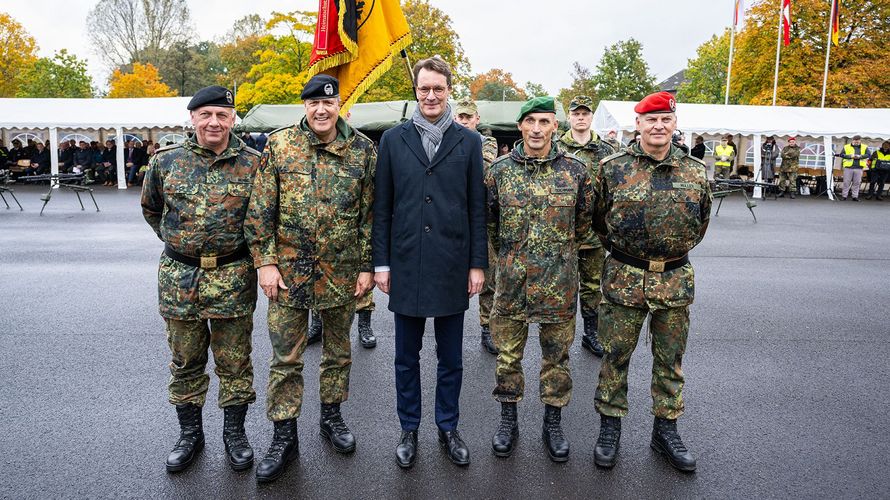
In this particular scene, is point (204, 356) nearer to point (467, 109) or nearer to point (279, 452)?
point (279, 452)

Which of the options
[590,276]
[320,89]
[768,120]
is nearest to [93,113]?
[590,276]

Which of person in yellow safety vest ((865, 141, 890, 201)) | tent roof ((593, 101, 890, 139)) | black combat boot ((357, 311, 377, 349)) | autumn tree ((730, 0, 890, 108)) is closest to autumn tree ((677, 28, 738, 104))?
autumn tree ((730, 0, 890, 108))

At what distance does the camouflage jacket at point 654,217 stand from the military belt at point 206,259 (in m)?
2.13

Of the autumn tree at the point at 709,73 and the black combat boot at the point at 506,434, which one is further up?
the autumn tree at the point at 709,73

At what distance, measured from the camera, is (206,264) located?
11.1ft

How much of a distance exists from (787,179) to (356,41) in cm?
2216

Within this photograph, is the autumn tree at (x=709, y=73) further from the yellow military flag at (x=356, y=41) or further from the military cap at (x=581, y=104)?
the yellow military flag at (x=356, y=41)

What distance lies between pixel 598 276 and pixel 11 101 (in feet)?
91.2

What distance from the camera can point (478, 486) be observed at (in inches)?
129

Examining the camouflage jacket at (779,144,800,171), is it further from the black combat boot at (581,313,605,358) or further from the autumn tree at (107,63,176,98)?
the autumn tree at (107,63,176,98)

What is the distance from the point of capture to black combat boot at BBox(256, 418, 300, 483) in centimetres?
327

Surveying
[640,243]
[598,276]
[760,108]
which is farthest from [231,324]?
[760,108]

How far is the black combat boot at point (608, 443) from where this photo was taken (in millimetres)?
3477

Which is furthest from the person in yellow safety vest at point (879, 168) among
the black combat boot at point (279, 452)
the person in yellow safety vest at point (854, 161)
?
the black combat boot at point (279, 452)
